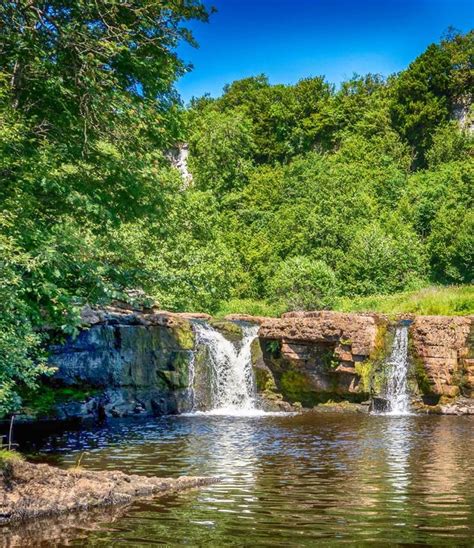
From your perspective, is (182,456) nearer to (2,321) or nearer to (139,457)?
(139,457)

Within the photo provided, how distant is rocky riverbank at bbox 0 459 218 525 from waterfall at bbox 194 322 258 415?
17.1 m

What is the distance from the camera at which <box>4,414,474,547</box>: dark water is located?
961cm

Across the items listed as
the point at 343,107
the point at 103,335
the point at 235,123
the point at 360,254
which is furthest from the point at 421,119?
the point at 103,335

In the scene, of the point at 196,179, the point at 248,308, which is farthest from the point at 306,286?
the point at 196,179

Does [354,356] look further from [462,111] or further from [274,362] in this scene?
[462,111]

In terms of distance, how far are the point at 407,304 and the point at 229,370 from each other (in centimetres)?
1070

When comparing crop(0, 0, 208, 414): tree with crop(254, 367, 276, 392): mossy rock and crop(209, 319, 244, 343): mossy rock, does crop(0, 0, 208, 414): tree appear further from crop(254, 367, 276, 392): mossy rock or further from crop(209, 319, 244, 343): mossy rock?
crop(254, 367, 276, 392): mossy rock

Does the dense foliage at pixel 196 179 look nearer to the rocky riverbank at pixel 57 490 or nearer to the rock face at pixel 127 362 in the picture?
the rocky riverbank at pixel 57 490

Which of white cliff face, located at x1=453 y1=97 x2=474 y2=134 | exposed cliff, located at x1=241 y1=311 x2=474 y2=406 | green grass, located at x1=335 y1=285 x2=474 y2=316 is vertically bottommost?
exposed cliff, located at x1=241 y1=311 x2=474 y2=406

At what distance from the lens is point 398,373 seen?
2853cm

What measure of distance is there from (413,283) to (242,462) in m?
34.0

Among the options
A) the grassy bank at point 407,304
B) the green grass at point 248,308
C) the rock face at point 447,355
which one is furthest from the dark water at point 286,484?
the green grass at point 248,308

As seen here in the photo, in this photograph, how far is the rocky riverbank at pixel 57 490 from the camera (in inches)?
417

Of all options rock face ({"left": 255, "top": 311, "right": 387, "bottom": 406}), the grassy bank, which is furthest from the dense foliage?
rock face ({"left": 255, "top": 311, "right": 387, "bottom": 406})
